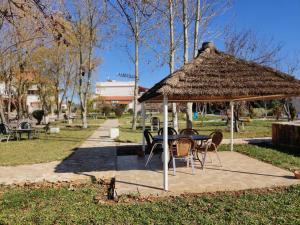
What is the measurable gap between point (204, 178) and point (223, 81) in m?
2.53

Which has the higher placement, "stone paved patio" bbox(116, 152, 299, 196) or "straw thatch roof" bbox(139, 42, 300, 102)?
"straw thatch roof" bbox(139, 42, 300, 102)

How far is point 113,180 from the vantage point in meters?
8.06

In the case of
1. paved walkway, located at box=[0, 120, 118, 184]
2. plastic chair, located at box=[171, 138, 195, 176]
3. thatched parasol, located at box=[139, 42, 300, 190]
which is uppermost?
→ thatched parasol, located at box=[139, 42, 300, 190]

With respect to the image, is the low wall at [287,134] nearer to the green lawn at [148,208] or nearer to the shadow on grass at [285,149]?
the shadow on grass at [285,149]

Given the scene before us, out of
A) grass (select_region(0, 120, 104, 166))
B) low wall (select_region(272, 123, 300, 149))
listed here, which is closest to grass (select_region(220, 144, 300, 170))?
low wall (select_region(272, 123, 300, 149))

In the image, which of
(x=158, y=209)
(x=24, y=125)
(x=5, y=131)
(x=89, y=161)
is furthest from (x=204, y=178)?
(x=5, y=131)

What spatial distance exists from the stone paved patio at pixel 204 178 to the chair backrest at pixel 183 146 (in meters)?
0.60

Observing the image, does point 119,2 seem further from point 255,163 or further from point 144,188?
point 255,163

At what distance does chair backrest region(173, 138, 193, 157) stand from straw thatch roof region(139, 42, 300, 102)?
1.15 metres

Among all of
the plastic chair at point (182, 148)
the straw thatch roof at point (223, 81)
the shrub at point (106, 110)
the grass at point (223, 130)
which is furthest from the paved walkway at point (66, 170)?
the shrub at point (106, 110)

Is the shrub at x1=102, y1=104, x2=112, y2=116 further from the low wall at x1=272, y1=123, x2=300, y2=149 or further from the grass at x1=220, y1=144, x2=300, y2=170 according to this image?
the low wall at x1=272, y1=123, x2=300, y2=149

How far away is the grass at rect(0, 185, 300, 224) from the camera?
5449mm

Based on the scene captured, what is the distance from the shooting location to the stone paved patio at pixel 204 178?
7148 millimetres

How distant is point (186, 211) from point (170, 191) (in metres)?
1.18
